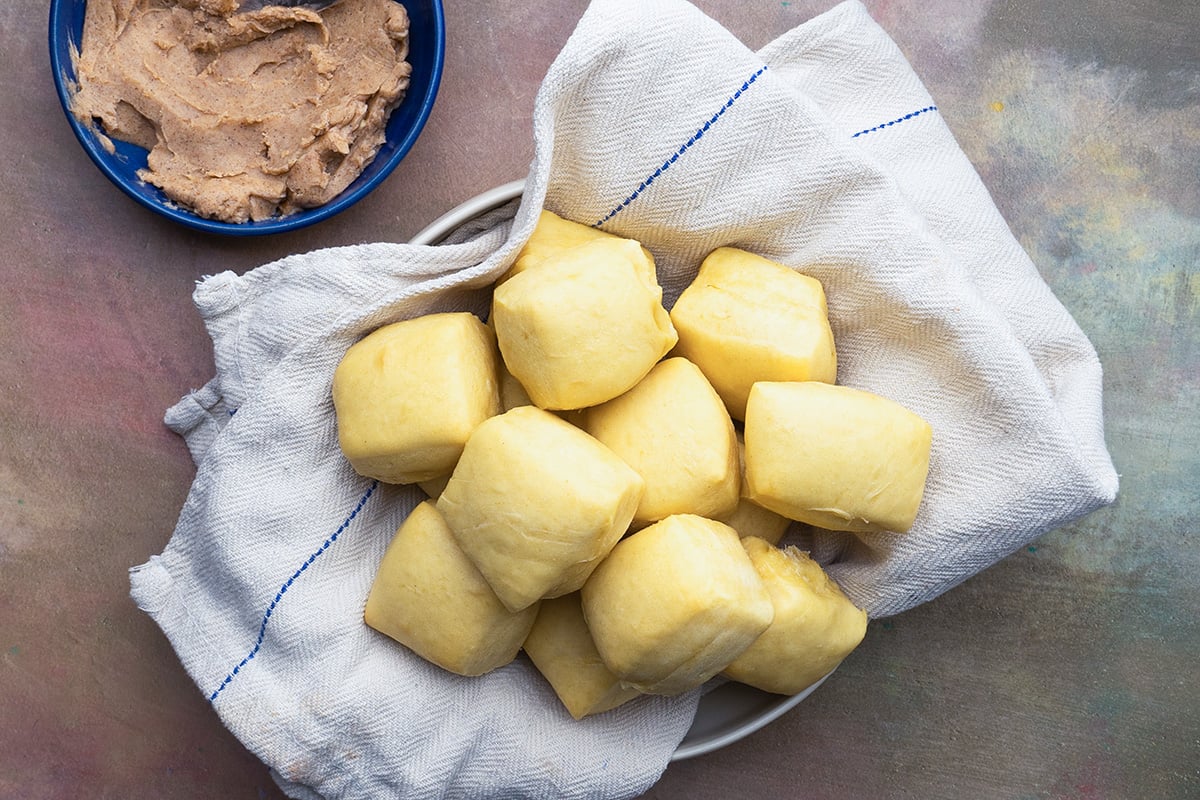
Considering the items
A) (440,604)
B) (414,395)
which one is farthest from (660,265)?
(440,604)

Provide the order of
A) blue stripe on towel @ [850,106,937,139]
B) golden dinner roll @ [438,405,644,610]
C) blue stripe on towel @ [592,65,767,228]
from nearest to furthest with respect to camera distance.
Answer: golden dinner roll @ [438,405,644,610] → blue stripe on towel @ [592,65,767,228] → blue stripe on towel @ [850,106,937,139]

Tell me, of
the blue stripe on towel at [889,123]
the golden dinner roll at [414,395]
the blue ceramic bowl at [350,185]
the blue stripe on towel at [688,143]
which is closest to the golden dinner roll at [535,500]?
the golden dinner roll at [414,395]

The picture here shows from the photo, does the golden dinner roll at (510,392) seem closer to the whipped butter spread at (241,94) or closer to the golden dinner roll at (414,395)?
the golden dinner roll at (414,395)

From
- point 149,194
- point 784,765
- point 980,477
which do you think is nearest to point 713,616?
point 980,477

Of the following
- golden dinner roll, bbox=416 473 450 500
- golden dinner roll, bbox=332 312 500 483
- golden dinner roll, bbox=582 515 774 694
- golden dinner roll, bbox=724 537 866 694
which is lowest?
golden dinner roll, bbox=724 537 866 694

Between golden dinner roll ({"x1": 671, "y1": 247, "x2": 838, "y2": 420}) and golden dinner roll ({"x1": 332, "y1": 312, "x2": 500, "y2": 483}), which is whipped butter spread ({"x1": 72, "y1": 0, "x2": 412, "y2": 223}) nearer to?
golden dinner roll ({"x1": 332, "y1": 312, "x2": 500, "y2": 483})

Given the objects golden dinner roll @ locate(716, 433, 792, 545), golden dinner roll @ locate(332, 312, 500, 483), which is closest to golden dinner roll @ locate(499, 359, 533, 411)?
golden dinner roll @ locate(332, 312, 500, 483)

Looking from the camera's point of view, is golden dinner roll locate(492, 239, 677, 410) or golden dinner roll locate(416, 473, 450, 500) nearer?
golden dinner roll locate(492, 239, 677, 410)

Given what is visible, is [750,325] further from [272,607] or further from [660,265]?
[272,607]
